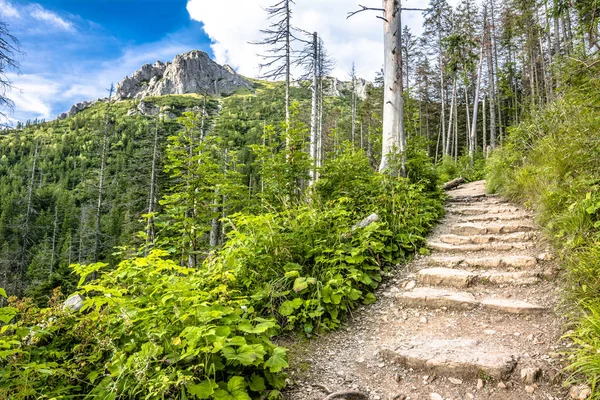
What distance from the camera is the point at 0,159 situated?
300ft

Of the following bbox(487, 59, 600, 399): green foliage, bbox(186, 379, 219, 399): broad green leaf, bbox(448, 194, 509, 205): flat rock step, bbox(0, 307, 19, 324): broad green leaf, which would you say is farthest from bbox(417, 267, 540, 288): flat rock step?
bbox(0, 307, 19, 324): broad green leaf

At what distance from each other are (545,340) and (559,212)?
2312 mm

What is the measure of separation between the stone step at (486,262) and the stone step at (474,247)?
0.30 m

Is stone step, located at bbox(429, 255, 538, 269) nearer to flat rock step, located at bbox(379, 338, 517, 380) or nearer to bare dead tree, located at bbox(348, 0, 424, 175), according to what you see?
flat rock step, located at bbox(379, 338, 517, 380)

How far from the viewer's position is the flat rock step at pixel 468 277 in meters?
3.52

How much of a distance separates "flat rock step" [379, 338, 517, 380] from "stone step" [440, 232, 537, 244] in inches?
97.6

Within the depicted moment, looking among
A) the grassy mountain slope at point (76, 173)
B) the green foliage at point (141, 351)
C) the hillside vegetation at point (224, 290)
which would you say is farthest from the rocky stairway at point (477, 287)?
the grassy mountain slope at point (76, 173)

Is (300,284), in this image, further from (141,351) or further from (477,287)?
Result: (477,287)

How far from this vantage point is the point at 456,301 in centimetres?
332

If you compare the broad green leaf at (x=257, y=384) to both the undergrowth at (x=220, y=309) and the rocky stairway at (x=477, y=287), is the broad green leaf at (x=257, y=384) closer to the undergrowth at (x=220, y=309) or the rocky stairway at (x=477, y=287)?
the undergrowth at (x=220, y=309)

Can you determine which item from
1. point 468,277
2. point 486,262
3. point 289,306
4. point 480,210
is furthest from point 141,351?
point 480,210

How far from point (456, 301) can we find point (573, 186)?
7.62ft

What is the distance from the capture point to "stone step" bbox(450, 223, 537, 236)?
4805 millimetres

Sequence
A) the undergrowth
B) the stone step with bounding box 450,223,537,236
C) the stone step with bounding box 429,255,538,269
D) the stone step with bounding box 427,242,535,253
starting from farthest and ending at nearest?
1. the stone step with bounding box 450,223,537,236
2. the stone step with bounding box 427,242,535,253
3. the stone step with bounding box 429,255,538,269
4. the undergrowth
